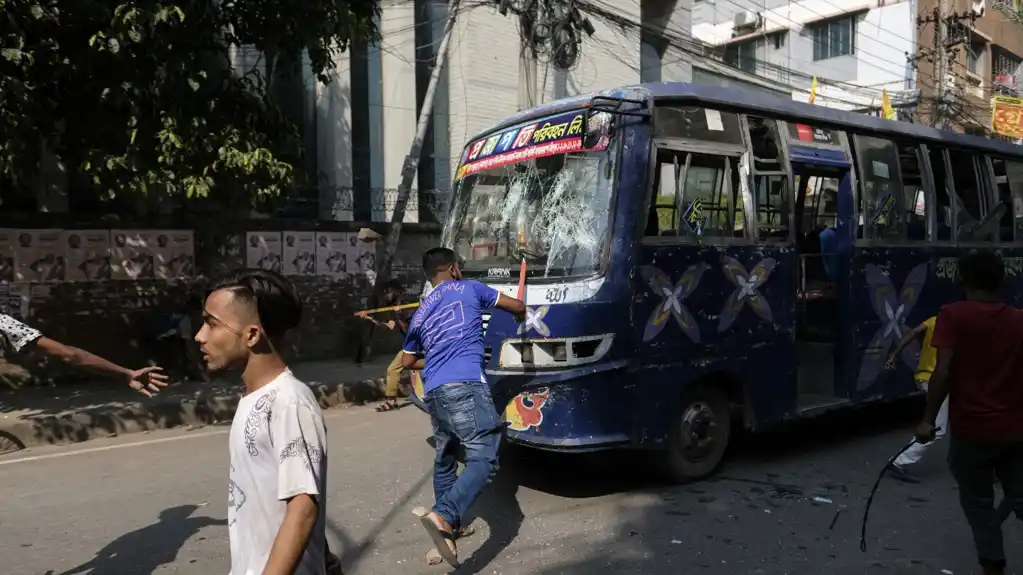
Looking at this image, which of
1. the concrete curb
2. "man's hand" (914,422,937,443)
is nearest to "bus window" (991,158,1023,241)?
"man's hand" (914,422,937,443)

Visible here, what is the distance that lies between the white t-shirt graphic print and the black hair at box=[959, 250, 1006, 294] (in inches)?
120

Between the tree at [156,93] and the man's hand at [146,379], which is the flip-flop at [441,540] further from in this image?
the tree at [156,93]

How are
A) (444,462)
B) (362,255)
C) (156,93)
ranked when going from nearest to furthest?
(444,462)
(156,93)
(362,255)

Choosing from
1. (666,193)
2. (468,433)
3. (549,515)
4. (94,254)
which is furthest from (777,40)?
(468,433)

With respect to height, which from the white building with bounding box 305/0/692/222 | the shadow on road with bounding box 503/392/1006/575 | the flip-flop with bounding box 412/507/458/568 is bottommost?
the shadow on road with bounding box 503/392/1006/575

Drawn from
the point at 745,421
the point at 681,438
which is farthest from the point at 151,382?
the point at 745,421

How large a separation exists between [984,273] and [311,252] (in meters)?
9.62

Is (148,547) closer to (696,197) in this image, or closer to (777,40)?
(696,197)

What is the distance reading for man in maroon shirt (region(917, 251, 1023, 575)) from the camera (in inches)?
136

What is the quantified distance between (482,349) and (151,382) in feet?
5.41

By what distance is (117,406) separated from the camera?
816 cm

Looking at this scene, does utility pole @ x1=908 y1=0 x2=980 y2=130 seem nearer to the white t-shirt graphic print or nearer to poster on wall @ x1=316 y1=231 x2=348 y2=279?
poster on wall @ x1=316 y1=231 x2=348 y2=279

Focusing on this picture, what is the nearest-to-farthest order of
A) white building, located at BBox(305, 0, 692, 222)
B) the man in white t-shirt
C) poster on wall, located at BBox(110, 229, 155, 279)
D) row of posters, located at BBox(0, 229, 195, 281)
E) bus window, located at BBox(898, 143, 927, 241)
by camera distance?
the man in white t-shirt → bus window, located at BBox(898, 143, 927, 241) → row of posters, located at BBox(0, 229, 195, 281) → poster on wall, located at BBox(110, 229, 155, 279) → white building, located at BBox(305, 0, 692, 222)

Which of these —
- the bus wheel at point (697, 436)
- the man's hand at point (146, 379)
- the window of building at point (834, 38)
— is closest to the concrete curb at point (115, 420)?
the man's hand at point (146, 379)
